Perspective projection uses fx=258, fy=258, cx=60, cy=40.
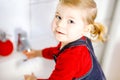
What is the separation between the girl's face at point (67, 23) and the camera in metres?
0.80

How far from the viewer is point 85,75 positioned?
892 millimetres

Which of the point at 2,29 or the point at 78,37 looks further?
the point at 2,29

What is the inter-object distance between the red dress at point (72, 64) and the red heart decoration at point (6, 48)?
0.77 feet

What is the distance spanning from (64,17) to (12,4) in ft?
0.80

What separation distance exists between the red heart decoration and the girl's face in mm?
242

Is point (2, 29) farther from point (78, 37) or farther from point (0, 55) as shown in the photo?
point (78, 37)

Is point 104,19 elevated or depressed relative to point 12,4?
depressed

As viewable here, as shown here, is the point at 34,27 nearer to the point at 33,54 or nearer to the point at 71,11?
the point at 33,54

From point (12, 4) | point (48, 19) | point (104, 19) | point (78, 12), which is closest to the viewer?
point (78, 12)

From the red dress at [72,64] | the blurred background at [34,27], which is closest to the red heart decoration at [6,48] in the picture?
the blurred background at [34,27]

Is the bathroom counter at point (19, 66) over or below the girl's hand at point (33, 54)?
below

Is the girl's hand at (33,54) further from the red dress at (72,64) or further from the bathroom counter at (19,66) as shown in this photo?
the red dress at (72,64)

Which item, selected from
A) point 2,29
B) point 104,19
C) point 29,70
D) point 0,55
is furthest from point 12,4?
point 104,19

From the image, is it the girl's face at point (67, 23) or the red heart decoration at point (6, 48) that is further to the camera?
the red heart decoration at point (6, 48)
